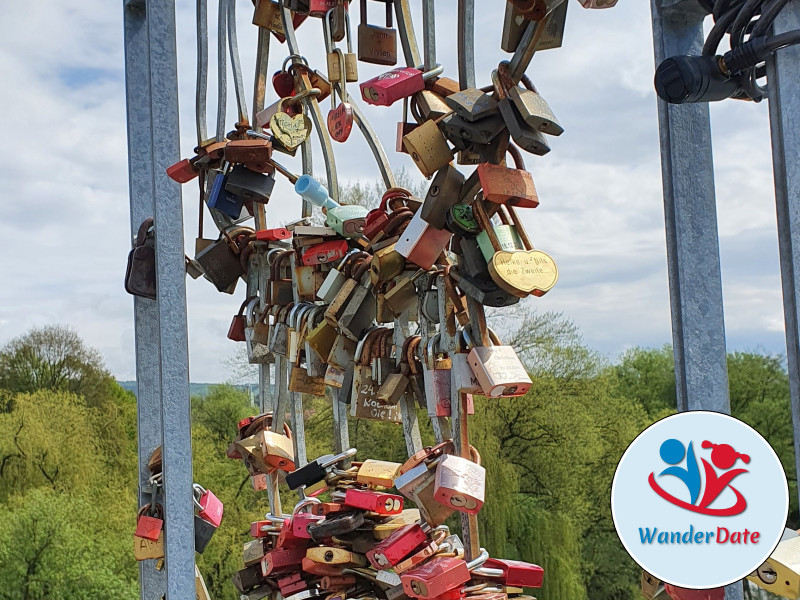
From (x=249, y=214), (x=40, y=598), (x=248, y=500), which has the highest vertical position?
(x=249, y=214)

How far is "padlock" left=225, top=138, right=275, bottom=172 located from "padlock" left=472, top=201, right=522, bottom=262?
40.0 inches

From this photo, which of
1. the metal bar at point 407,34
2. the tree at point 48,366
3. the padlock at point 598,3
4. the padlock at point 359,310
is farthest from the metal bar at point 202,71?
the tree at point 48,366

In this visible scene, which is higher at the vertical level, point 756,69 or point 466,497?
point 756,69

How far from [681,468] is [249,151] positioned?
1.79m

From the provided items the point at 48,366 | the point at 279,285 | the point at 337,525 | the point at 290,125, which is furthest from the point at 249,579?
the point at 48,366

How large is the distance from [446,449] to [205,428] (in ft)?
38.1

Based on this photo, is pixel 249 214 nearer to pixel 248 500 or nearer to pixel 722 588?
pixel 722 588

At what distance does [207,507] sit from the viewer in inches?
96.5

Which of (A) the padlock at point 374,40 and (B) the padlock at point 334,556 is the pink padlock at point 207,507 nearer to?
(B) the padlock at point 334,556

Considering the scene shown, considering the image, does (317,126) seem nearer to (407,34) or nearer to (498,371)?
(407,34)

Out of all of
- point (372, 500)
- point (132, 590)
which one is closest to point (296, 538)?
point (372, 500)

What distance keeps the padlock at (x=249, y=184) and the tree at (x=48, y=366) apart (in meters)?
12.8

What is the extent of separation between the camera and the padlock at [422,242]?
6.18 feet

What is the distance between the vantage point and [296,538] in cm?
253
